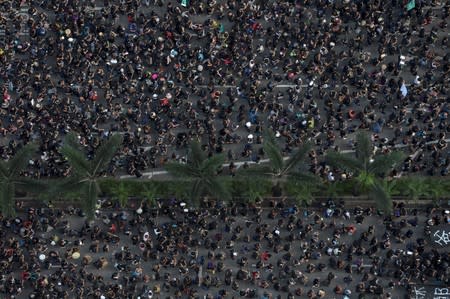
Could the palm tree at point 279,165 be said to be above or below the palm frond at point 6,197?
above

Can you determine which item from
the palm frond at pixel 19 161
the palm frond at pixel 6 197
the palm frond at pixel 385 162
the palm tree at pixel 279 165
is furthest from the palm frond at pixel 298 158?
the palm frond at pixel 6 197

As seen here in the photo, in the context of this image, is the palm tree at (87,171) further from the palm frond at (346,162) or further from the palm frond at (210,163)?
the palm frond at (346,162)

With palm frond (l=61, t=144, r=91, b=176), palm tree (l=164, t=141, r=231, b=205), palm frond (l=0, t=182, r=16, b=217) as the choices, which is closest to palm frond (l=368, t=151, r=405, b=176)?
palm tree (l=164, t=141, r=231, b=205)

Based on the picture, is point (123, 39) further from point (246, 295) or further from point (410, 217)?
point (410, 217)

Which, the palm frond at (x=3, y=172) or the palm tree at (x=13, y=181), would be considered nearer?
the palm tree at (x=13, y=181)

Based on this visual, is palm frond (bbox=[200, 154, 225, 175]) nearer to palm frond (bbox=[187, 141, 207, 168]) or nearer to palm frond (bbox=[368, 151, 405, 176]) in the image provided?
palm frond (bbox=[187, 141, 207, 168])

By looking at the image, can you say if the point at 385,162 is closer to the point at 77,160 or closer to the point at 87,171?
the point at 87,171

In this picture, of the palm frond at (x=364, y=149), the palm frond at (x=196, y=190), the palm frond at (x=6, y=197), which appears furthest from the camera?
the palm frond at (x=364, y=149)
